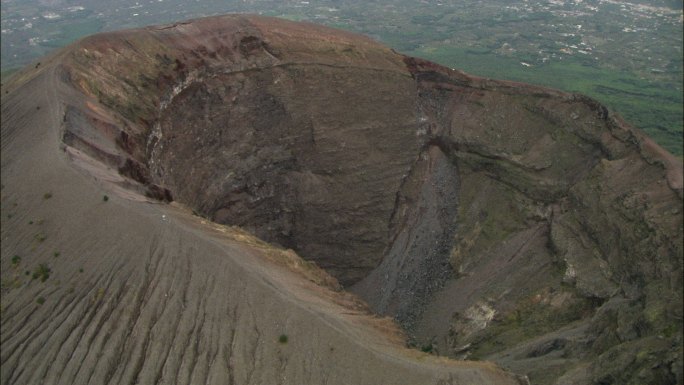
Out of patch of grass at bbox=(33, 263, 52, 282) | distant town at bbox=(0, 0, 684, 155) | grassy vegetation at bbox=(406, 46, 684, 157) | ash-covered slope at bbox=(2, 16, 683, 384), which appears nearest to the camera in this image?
ash-covered slope at bbox=(2, 16, 683, 384)

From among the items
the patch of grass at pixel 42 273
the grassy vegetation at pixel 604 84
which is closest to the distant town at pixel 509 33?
the grassy vegetation at pixel 604 84

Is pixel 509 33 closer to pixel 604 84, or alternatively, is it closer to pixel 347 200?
pixel 604 84

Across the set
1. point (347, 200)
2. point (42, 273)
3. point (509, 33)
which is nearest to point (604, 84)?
point (509, 33)

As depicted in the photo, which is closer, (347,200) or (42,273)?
(42,273)

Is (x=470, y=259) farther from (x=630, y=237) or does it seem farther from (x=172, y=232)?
(x=172, y=232)

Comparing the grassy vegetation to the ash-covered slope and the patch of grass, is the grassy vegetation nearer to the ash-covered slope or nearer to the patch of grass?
the ash-covered slope

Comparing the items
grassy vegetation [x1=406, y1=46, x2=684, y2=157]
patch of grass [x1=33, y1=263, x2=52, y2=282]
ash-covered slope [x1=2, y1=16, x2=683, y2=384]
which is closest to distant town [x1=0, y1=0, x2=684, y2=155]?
grassy vegetation [x1=406, y1=46, x2=684, y2=157]

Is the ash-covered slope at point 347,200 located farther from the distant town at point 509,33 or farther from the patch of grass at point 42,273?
the distant town at point 509,33
